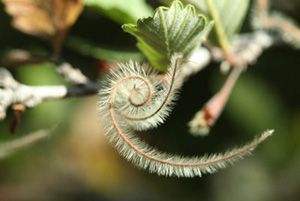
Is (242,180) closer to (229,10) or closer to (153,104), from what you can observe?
(229,10)

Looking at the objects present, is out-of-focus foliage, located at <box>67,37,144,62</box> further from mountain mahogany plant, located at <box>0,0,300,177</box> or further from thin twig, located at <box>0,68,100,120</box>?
thin twig, located at <box>0,68,100,120</box>

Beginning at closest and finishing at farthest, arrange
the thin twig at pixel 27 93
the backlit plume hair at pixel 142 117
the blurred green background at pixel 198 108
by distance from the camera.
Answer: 1. the backlit plume hair at pixel 142 117
2. the thin twig at pixel 27 93
3. the blurred green background at pixel 198 108

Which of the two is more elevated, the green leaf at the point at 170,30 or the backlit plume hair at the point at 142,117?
the green leaf at the point at 170,30

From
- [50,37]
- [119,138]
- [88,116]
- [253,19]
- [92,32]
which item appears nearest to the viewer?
[119,138]

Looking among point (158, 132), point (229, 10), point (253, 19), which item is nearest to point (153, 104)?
point (229, 10)

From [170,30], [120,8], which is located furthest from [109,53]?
[170,30]

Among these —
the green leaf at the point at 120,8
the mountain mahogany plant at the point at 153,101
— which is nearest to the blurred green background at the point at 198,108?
the green leaf at the point at 120,8

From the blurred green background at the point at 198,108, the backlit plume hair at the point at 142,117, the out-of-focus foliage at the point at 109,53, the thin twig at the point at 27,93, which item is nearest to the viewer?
the backlit plume hair at the point at 142,117

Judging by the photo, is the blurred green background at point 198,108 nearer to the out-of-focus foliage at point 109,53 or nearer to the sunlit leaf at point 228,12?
the out-of-focus foliage at point 109,53

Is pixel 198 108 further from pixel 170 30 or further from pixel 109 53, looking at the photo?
pixel 170 30
